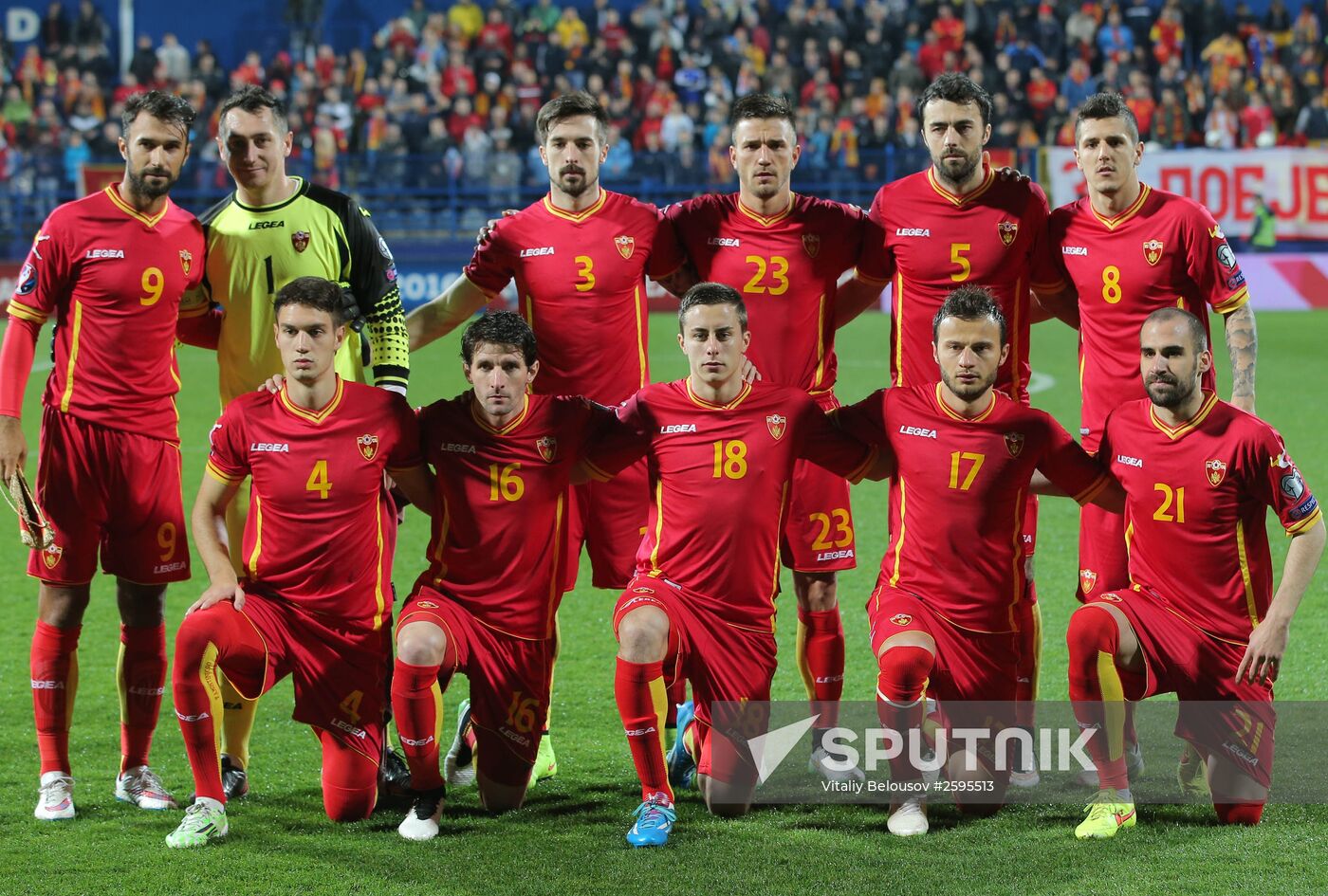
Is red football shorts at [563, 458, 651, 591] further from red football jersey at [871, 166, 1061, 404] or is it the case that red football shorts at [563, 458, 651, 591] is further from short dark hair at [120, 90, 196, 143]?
short dark hair at [120, 90, 196, 143]

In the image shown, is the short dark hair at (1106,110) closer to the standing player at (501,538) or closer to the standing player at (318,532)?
the standing player at (501,538)

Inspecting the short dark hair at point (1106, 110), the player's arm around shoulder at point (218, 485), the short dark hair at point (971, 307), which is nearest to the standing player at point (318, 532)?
the player's arm around shoulder at point (218, 485)

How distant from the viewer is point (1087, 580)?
5.39m

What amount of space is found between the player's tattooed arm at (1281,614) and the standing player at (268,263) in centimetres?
282

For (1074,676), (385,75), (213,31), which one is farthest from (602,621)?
(213,31)

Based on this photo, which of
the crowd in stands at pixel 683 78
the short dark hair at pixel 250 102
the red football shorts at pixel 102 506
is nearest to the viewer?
the red football shorts at pixel 102 506

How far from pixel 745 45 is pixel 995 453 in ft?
66.7

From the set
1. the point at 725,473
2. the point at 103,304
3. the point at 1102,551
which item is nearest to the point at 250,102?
the point at 103,304

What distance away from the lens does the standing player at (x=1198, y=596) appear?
4703 mm

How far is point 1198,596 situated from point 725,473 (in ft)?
4.85

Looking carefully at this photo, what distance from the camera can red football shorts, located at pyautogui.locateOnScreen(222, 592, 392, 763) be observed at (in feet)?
15.7

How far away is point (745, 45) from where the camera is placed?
79.5ft

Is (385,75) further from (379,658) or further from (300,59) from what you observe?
(379,658)

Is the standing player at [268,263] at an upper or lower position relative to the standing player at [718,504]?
upper
